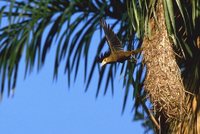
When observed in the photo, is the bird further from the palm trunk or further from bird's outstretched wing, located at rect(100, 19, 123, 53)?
the palm trunk

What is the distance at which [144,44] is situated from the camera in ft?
15.2

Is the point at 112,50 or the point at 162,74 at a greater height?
the point at 112,50

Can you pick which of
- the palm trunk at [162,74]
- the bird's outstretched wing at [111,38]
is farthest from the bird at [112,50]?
the palm trunk at [162,74]

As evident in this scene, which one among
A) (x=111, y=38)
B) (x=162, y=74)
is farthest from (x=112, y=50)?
(x=162, y=74)

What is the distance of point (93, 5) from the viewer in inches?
227

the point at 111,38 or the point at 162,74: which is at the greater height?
the point at 111,38

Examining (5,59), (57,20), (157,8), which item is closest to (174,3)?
(157,8)

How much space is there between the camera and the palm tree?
15.0 feet

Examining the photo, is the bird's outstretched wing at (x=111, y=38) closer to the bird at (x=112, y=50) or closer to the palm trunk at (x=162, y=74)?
the bird at (x=112, y=50)

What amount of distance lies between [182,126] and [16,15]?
1.85 metres

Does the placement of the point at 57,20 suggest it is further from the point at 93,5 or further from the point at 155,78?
the point at 155,78

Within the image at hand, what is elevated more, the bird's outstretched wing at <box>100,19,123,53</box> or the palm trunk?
the bird's outstretched wing at <box>100,19,123,53</box>

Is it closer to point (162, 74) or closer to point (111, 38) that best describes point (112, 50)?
point (111, 38)

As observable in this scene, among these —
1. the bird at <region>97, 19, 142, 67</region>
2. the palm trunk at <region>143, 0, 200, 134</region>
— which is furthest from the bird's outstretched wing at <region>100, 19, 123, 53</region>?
the palm trunk at <region>143, 0, 200, 134</region>
